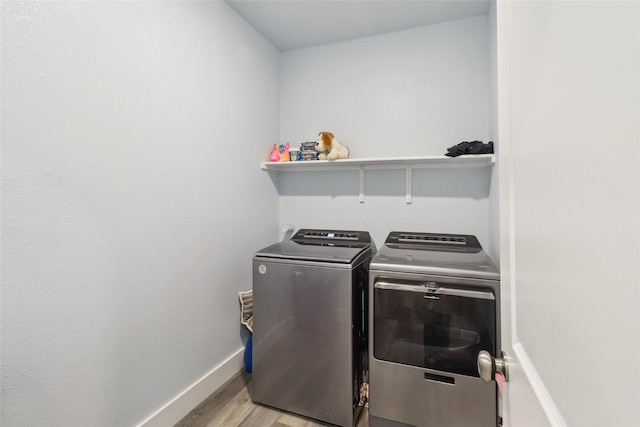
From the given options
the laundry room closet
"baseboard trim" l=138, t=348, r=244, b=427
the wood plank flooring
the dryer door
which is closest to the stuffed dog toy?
the laundry room closet

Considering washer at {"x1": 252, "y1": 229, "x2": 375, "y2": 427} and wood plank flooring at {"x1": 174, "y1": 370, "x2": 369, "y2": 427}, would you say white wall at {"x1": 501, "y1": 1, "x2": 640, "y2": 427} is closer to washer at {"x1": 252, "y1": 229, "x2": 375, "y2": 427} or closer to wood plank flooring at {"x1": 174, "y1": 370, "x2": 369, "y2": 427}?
washer at {"x1": 252, "y1": 229, "x2": 375, "y2": 427}

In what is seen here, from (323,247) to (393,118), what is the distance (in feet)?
4.02

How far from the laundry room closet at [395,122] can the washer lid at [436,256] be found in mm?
178

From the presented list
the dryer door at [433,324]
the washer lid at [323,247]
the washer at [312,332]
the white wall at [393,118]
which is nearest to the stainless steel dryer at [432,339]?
the dryer door at [433,324]

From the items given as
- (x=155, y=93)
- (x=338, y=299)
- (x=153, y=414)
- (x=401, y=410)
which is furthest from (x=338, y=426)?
(x=155, y=93)

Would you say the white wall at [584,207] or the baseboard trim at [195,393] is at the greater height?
the white wall at [584,207]

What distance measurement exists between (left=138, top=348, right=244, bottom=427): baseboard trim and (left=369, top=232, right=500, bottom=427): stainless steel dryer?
3.37 feet

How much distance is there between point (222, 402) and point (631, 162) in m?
2.18

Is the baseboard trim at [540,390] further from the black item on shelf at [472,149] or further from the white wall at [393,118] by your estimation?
the white wall at [393,118]

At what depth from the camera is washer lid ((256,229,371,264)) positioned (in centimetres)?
169

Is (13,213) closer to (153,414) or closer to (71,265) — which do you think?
(71,265)

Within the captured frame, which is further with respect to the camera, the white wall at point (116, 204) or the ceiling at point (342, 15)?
the ceiling at point (342, 15)

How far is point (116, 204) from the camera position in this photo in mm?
1286

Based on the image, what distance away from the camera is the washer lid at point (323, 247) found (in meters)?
1.69
